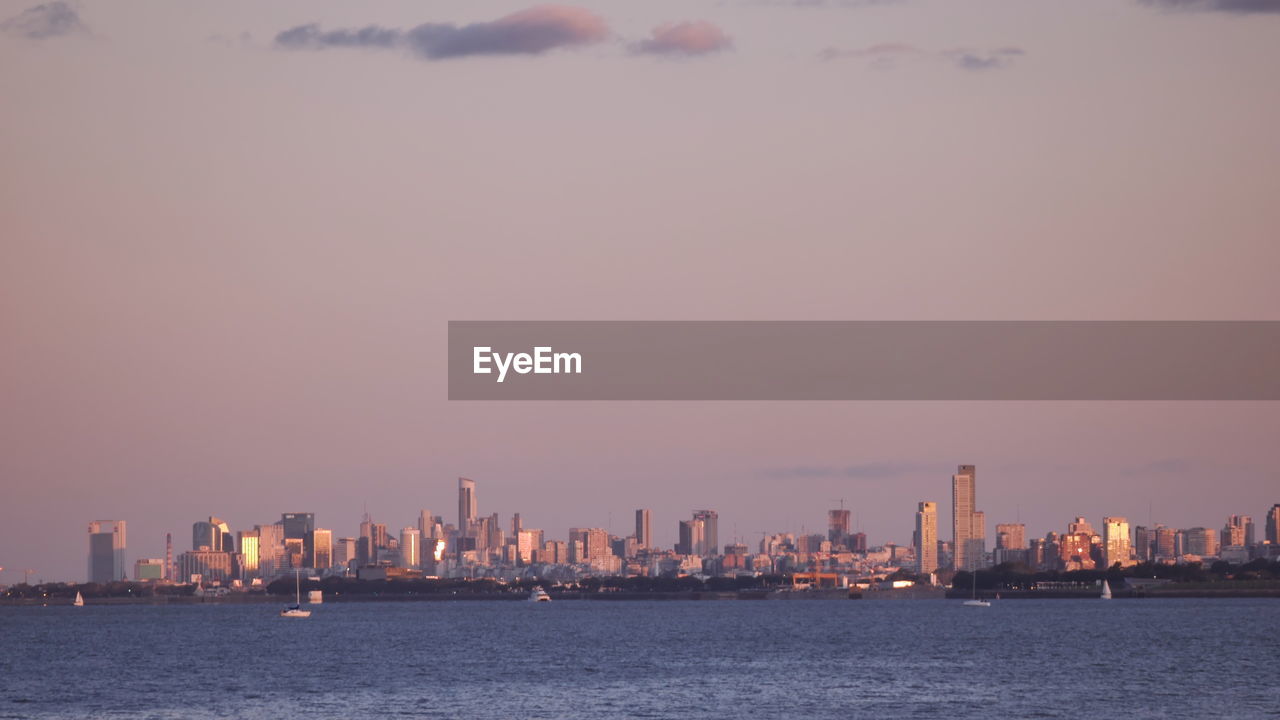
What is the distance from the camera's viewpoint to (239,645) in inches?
6009

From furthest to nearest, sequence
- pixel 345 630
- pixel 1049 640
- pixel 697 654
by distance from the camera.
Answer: pixel 345 630 → pixel 1049 640 → pixel 697 654


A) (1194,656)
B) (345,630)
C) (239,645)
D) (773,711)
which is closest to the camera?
(773,711)

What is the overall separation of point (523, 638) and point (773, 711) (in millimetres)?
83664

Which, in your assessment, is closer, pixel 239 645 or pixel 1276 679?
pixel 1276 679

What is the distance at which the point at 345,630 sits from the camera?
186250 millimetres

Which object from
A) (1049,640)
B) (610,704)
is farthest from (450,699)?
(1049,640)

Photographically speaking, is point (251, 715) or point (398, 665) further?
point (398, 665)

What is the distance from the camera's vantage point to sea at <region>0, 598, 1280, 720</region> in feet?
263

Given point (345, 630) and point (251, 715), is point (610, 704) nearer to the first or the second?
point (251, 715)

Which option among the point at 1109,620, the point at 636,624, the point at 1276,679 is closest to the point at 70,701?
the point at 1276,679

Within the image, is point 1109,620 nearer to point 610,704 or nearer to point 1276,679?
point 1276,679

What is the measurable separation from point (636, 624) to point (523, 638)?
130ft

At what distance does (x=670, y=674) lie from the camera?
102m

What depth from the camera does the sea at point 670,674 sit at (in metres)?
80.3
